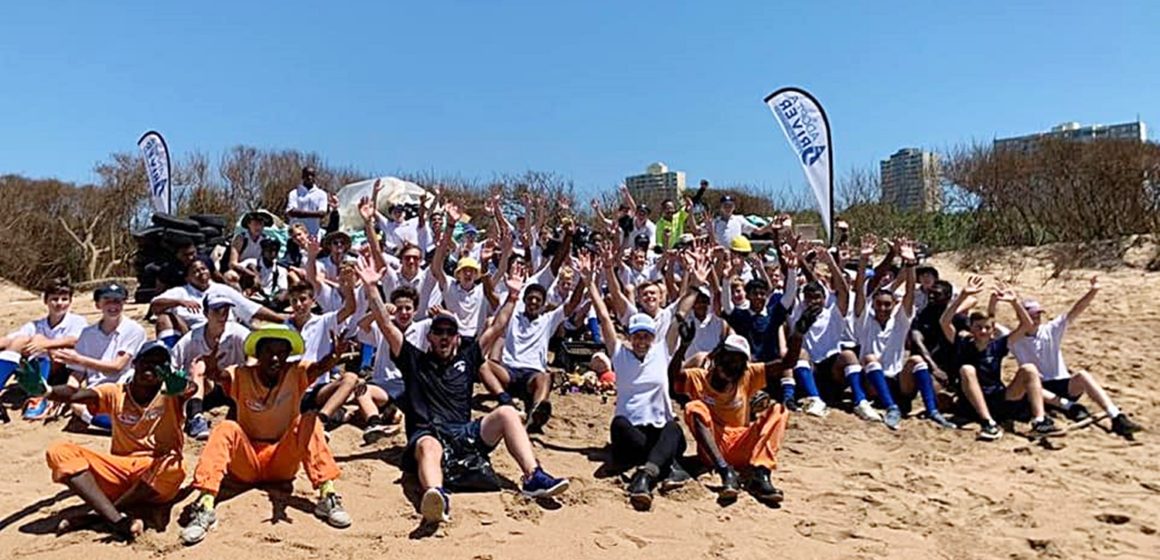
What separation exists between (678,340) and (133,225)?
16.9m

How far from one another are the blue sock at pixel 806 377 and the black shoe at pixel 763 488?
238cm

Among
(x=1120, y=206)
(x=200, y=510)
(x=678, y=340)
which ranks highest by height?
(x=1120, y=206)

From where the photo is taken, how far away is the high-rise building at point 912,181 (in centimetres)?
1861

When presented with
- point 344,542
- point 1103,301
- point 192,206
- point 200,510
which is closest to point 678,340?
point 344,542

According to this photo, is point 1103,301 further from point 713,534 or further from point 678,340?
point 713,534

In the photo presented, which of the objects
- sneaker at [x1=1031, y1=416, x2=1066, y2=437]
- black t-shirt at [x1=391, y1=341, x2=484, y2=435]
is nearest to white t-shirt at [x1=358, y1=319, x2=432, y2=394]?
black t-shirt at [x1=391, y1=341, x2=484, y2=435]

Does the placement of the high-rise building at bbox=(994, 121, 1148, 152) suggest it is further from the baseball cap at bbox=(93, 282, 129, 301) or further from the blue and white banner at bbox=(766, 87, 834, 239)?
the baseball cap at bbox=(93, 282, 129, 301)

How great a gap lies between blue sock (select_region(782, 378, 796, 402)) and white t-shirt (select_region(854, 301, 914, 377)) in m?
0.76

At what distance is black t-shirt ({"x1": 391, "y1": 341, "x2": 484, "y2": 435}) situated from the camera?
5598 mm

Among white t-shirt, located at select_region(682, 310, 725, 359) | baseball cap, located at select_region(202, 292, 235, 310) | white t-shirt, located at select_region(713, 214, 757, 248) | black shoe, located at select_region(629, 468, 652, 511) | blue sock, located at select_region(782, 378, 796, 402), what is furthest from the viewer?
white t-shirt, located at select_region(713, 214, 757, 248)

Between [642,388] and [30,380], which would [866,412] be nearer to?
[642,388]

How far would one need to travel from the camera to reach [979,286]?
7801mm

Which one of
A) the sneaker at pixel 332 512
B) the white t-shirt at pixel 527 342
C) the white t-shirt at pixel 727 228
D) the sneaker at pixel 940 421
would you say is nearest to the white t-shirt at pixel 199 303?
the white t-shirt at pixel 527 342

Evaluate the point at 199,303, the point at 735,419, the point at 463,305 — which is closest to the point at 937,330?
the point at 735,419
